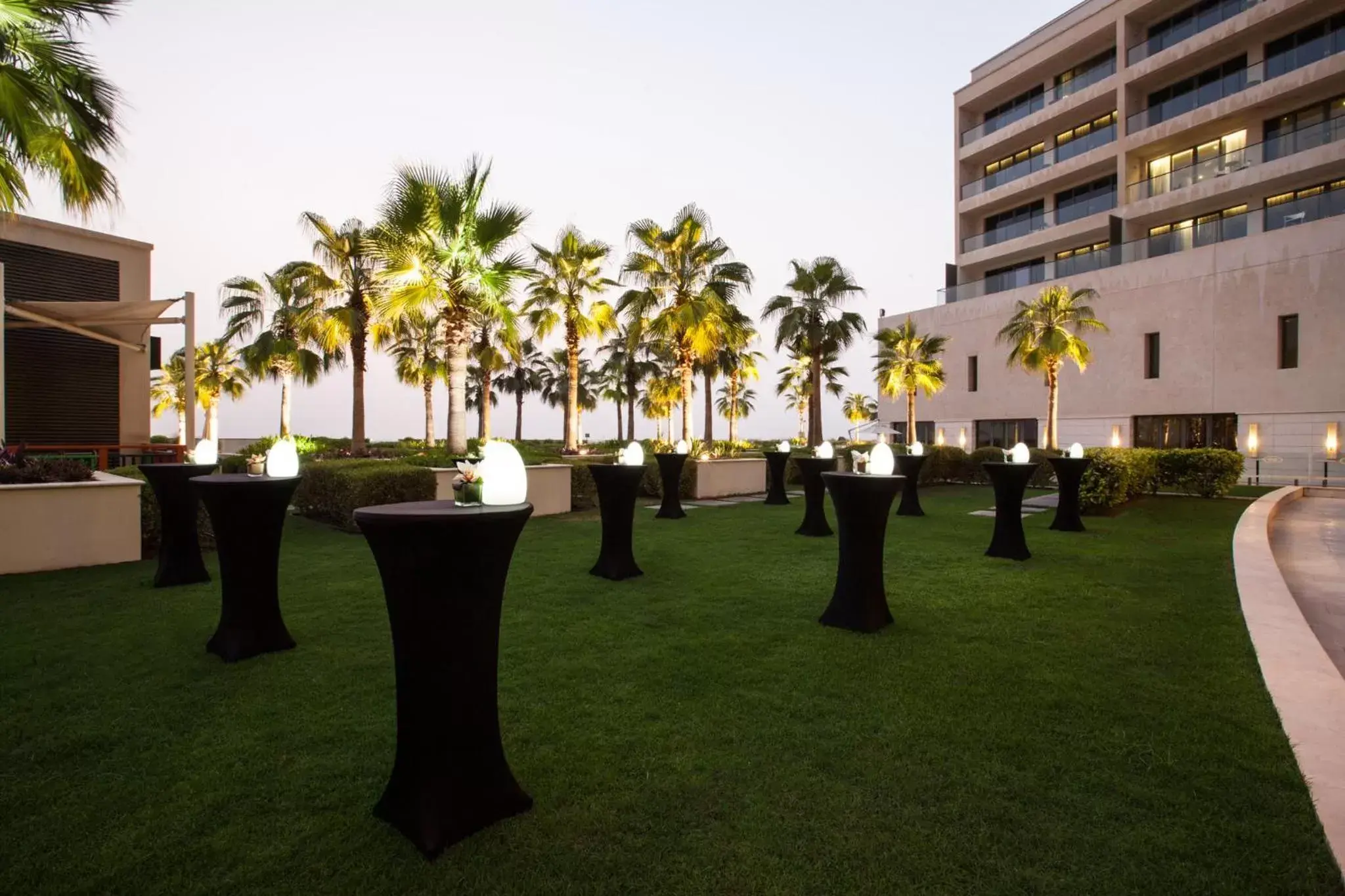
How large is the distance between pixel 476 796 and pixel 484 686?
0.35 metres

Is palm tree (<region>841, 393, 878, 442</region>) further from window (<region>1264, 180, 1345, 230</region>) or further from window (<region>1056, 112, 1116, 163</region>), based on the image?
window (<region>1264, 180, 1345, 230</region>)

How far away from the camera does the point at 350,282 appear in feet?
60.5

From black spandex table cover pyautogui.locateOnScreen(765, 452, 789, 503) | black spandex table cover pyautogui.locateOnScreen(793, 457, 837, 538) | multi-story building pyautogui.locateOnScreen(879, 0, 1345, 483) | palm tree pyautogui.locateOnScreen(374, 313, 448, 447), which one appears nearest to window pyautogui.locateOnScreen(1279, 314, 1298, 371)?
multi-story building pyautogui.locateOnScreen(879, 0, 1345, 483)

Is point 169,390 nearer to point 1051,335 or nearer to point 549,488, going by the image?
point 549,488

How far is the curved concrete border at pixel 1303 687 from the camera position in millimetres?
A: 2145

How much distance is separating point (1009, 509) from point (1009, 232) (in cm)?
2694

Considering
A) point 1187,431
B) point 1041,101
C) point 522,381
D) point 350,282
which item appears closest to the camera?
point 350,282

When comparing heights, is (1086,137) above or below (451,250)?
above

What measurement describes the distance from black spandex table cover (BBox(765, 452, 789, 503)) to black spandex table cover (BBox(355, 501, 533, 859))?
10.8 m

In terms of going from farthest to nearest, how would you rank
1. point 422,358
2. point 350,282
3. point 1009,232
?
point 422,358
point 1009,232
point 350,282

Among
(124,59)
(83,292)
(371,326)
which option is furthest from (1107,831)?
(371,326)

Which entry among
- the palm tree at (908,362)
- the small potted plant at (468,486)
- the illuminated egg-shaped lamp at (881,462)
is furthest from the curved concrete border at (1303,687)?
the palm tree at (908,362)

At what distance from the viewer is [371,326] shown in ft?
62.2

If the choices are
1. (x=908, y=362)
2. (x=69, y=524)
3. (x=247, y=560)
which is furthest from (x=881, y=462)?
(x=908, y=362)
